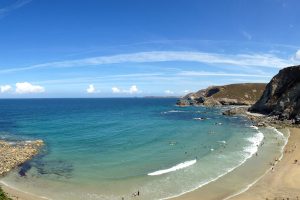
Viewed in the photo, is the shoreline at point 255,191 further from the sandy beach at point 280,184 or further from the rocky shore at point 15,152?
the rocky shore at point 15,152

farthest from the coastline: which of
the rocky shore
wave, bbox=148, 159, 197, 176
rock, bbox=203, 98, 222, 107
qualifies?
rock, bbox=203, 98, 222, 107

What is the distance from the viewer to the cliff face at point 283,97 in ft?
306

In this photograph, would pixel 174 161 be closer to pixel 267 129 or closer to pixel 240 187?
pixel 240 187

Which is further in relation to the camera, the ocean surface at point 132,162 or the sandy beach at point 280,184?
the ocean surface at point 132,162

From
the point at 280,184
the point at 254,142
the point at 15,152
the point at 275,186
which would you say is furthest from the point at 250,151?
the point at 15,152

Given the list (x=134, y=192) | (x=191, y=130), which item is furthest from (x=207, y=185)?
(x=191, y=130)

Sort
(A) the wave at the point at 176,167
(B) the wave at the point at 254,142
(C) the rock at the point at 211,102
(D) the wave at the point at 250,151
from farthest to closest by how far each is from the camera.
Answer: (C) the rock at the point at 211,102 < (B) the wave at the point at 254,142 < (A) the wave at the point at 176,167 < (D) the wave at the point at 250,151

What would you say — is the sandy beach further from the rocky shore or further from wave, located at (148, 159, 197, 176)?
the rocky shore

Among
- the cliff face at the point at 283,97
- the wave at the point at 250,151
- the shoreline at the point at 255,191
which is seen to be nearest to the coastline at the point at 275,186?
the shoreline at the point at 255,191

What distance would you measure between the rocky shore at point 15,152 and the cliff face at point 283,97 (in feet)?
212

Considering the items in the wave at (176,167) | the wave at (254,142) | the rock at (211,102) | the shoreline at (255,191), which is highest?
the rock at (211,102)

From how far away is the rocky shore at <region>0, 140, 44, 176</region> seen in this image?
47344mm

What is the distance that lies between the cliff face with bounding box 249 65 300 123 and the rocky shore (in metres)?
64.5

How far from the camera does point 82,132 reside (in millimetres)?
81375
